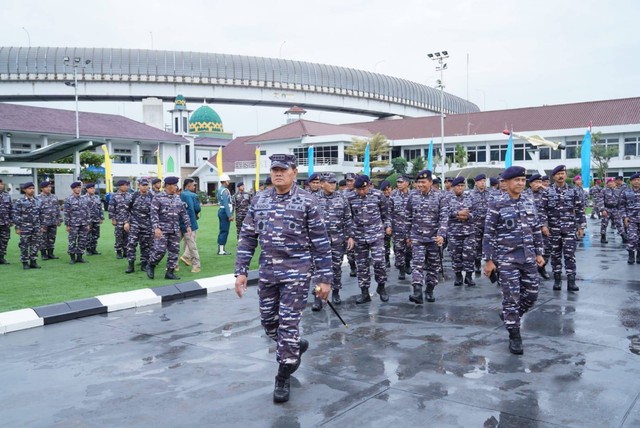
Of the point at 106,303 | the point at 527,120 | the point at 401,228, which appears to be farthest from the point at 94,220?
the point at 527,120

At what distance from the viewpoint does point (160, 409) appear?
427 cm

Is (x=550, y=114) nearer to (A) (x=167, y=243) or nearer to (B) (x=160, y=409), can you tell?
(A) (x=167, y=243)

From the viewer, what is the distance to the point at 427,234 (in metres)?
8.03

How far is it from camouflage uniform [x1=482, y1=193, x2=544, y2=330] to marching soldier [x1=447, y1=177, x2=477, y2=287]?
356 centimetres

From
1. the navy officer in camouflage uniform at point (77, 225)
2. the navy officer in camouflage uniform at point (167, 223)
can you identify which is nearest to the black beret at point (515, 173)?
the navy officer in camouflage uniform at point (167, 223)

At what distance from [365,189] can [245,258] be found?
3555 millimetres

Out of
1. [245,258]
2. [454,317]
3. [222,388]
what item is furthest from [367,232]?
[222,388]

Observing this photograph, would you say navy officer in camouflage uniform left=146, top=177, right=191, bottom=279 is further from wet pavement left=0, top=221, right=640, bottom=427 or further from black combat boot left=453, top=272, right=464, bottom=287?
black combat boot left=453, top=272, right=464, bottom=287

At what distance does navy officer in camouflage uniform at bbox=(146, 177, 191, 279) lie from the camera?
9.66m

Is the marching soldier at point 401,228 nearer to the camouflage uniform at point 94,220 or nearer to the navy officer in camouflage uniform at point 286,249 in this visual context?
the navy officer in camouflage uniform at point 286,249

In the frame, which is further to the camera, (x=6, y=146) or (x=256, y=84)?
(x=256, y=84)

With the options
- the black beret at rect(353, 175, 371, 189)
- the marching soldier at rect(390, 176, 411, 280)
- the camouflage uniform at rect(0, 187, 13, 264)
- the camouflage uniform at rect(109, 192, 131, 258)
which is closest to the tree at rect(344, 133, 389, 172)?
the camouflage uniform at rect(109, 192, 131, 258)

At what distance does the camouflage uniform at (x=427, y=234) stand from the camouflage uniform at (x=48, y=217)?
27.9 feet

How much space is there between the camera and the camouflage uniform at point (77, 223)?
12.2m
